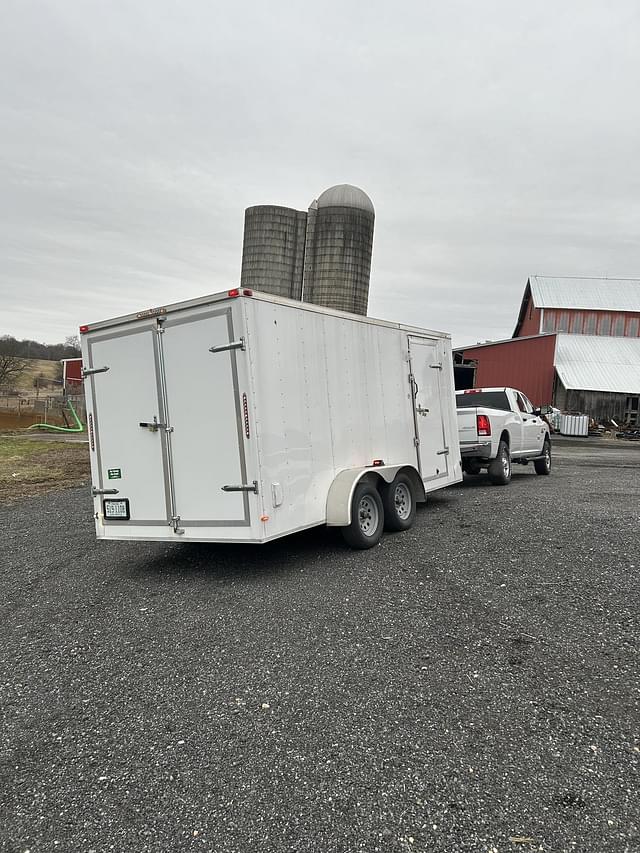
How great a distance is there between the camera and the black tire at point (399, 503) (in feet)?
26.3

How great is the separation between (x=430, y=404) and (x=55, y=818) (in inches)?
300

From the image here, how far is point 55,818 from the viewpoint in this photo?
2.77m

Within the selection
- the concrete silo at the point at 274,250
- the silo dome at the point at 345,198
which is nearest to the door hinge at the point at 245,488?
the concrete silo at the point at 274,250

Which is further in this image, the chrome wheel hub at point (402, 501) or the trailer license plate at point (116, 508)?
the chrome wheel hub at point (402, 501)

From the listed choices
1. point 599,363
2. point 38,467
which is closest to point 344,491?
point 38,467

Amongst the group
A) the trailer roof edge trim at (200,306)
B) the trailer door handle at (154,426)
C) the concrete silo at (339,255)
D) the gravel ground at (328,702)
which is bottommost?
the gravel ground at (328,702)

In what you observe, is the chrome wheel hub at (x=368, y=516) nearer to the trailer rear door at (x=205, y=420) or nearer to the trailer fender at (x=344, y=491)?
the trailer fender at (x=344, y=491)

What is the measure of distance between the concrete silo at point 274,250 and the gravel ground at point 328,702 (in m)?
3.89

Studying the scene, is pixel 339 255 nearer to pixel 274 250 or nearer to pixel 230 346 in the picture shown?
pixel 274 250

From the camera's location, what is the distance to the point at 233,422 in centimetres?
603

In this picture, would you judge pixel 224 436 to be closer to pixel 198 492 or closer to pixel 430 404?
pixel 198 492

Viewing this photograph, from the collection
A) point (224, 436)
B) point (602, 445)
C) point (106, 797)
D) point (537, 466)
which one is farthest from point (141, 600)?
point (602, 445)

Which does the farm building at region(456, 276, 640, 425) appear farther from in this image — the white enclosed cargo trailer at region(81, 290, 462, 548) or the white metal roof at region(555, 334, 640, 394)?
the white enclosed cargo trailer at region(81, 290, 462, 548)

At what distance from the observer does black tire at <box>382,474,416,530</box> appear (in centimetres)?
802
